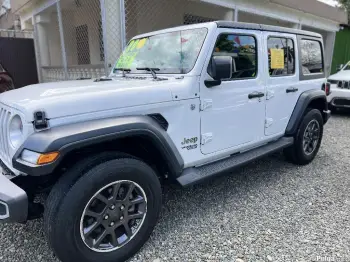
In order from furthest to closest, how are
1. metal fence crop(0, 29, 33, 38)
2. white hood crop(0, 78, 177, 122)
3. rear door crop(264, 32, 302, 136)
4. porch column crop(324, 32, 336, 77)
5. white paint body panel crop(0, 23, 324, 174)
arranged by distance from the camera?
1. porch column crop(324, 32, 336, 77)
2. metal fence crop(0, 29, 33, 38)
3. rear door crop(264, 32, 302, 136)
4. white paint body panel crop(0, 23, 324, 174)
5. white hood crop(0, 78, 177, 122)

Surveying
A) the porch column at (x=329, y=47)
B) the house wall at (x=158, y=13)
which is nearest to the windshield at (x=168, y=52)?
the house wall at (x=158, y=13)

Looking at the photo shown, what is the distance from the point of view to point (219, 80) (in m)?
2.71

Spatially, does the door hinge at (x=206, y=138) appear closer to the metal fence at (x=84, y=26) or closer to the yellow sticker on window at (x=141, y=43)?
the yellow sticker on window at (x=141, y=43)

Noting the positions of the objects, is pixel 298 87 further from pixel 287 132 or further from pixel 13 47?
pixel 13 47

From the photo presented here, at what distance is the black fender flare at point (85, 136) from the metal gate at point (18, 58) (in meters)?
7.93

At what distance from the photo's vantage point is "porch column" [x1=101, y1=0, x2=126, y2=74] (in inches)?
194

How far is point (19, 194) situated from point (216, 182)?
2456mm

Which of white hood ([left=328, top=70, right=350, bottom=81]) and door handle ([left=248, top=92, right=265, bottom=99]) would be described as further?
white hood ([left=328, top=70, right=350, bottom=81])

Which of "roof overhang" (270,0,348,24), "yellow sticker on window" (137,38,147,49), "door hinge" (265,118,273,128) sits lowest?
"door hinge" (265,118,273,128)

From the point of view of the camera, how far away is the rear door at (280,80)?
3.48 meters

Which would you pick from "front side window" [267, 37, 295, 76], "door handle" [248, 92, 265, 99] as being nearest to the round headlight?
"door handle" [248, 92, 265, 99]

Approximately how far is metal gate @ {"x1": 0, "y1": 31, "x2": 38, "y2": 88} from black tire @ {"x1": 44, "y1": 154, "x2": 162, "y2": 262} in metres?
7.99

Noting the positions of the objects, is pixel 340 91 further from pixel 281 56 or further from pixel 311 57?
pixel 281 56

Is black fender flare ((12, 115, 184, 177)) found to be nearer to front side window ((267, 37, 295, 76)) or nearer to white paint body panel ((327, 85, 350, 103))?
front side window ((267, 37, 295, 76))
